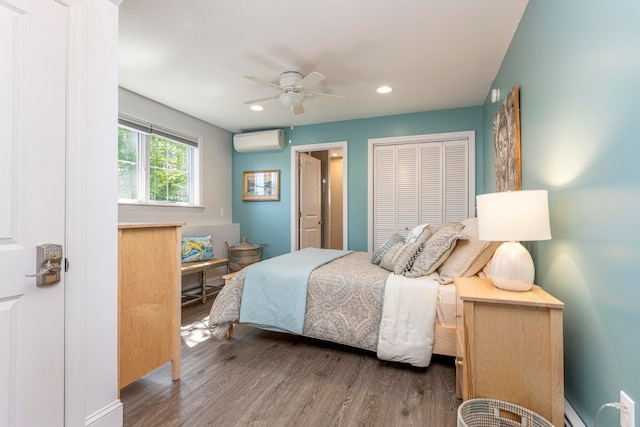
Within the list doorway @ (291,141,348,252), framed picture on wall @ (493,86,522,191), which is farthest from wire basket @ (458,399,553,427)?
doorway @ (291,141,348,252)

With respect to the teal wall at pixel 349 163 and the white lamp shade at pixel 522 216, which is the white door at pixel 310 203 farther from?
the white lamp shade at pixel 522 216

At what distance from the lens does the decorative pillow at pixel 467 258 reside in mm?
2104

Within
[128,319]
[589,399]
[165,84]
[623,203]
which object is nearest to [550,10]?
[623,203]

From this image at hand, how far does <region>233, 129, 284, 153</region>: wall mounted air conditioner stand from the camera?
4.75 meters

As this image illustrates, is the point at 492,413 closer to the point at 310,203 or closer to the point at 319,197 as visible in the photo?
the point at 310,203

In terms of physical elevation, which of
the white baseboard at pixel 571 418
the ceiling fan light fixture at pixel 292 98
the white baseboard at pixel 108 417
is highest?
the ceiling fan light fixture at pixel 292 98

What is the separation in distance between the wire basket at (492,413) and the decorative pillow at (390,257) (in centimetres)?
122

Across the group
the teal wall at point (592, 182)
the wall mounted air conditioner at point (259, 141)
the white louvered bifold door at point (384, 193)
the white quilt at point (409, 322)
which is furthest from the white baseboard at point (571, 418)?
the wall mounted air conditioner at point (259, 141)

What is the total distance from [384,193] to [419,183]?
19.4 inches

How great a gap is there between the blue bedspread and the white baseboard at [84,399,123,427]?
1054 mm

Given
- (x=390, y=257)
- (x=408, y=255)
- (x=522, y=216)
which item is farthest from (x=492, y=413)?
(x=390, y=257)

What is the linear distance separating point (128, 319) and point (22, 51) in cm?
136

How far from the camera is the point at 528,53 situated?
6.45 feet

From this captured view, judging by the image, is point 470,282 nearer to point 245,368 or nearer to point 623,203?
point 623,203
